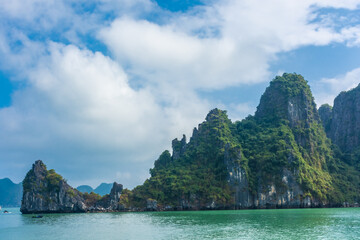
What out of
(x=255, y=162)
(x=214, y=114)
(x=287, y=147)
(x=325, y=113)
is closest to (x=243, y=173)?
(x=255, y=162)

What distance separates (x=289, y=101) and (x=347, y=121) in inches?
1095

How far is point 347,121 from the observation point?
10475cm

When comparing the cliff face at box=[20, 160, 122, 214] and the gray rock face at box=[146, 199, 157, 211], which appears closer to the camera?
the gray rock face at box=[146, 199, 157, 211]

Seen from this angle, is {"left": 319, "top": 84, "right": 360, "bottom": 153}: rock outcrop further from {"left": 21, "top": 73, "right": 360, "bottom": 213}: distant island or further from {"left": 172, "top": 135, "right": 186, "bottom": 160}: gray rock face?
{"left": 172, "top": 135, "right": 186, "bottom": 160}: gray rock face

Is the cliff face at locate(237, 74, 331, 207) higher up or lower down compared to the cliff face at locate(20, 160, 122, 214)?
higher up

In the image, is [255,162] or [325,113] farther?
[325,113]

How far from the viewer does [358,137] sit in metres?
99.6

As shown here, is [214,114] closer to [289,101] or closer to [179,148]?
[179,148]

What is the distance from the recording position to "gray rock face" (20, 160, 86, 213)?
73.2 metres

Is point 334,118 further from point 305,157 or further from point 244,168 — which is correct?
point 244,168

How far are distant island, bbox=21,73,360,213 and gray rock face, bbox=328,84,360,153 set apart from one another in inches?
266

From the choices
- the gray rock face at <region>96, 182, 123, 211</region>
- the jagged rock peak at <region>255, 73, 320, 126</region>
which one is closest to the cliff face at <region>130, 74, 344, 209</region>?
the jagged rock peak at <region>255, 73, 320, 126</region>

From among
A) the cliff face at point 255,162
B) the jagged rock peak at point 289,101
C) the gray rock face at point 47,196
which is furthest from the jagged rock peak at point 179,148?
the gray rock face at point 47,196

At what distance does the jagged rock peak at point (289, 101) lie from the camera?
301 ft
